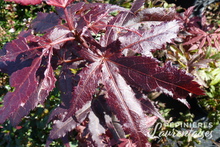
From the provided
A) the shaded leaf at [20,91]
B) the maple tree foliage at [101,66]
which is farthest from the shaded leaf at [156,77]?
the shaded leaf at [20,91]

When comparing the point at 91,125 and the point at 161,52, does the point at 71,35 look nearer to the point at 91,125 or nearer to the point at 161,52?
the point at 91,125

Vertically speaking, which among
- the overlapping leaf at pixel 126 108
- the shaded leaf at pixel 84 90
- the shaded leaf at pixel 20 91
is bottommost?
the overlapping leaf at pixel 126 108

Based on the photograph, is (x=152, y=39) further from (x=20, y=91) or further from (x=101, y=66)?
(x=20, y=91)

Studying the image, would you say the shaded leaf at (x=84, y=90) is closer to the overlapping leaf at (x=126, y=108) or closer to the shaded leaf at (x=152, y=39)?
the overlapping leaf at (x=126, y=108)

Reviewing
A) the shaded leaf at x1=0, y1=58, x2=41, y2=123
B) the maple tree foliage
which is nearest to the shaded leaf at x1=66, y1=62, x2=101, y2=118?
the maple tree foliage

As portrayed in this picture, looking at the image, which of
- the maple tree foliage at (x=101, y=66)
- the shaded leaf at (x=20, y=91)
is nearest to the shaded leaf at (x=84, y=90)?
the maple tree foliage at (x=101, y=66)

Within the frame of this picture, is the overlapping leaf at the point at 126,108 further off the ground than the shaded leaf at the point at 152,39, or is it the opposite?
the shaded leaf at the point at 152,39

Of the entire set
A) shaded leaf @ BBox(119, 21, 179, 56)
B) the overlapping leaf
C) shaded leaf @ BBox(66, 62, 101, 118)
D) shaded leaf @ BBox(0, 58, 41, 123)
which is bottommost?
the overlapping leaf

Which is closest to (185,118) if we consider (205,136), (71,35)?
(205,136)

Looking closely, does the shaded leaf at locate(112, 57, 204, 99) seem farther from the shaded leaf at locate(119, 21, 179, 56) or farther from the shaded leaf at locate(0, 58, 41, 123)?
the shaded leaf at locate(0, 58, 41, 123)

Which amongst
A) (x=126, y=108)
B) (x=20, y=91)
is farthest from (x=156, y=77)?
(x=20, y=91)

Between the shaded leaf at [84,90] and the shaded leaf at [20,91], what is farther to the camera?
the shaded leaf at [84,90]
